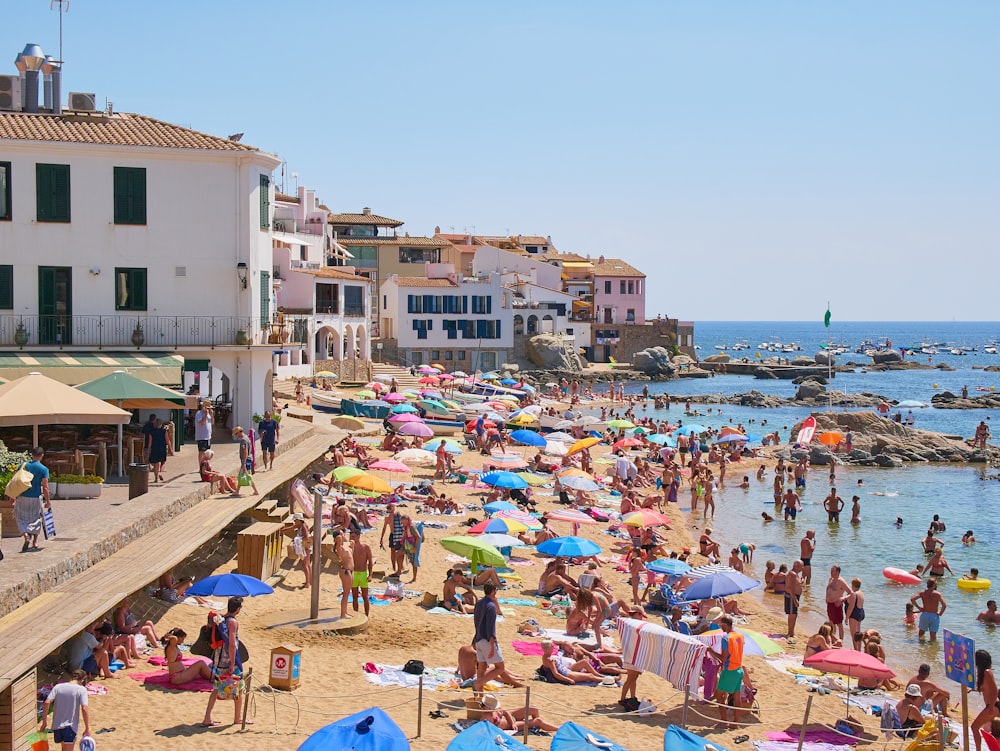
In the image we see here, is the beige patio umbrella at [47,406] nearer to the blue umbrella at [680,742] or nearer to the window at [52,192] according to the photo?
the window at [52,192]

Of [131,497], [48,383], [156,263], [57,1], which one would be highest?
[57,1]

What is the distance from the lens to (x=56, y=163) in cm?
2650

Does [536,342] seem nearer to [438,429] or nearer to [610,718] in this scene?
[438,429]

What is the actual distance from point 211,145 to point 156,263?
3.35 meters

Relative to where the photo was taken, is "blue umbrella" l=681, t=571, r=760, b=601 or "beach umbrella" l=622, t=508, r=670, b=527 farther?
"beach umbrella" l=622, t=508, r=670, b=527

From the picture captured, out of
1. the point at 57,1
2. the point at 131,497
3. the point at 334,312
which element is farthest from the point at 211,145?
the point at 334,312

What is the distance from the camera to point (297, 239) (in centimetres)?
Result: 5969

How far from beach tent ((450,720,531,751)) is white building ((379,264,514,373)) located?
2423 inches

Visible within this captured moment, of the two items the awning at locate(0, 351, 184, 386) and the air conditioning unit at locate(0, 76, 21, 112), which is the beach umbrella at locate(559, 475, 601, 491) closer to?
the awning at locate(0, 351, 184, 386)

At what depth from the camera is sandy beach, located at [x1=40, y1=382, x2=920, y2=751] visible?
12.2m

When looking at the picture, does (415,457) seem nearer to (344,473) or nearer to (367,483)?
(344,473)

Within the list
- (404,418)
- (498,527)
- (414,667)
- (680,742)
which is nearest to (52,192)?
(498,527)

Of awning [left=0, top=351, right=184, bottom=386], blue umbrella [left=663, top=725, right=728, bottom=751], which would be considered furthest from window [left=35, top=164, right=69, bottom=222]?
blue umbrella [left=663, top=725, right=728, bottom=751]

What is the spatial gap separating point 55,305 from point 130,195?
333cm
